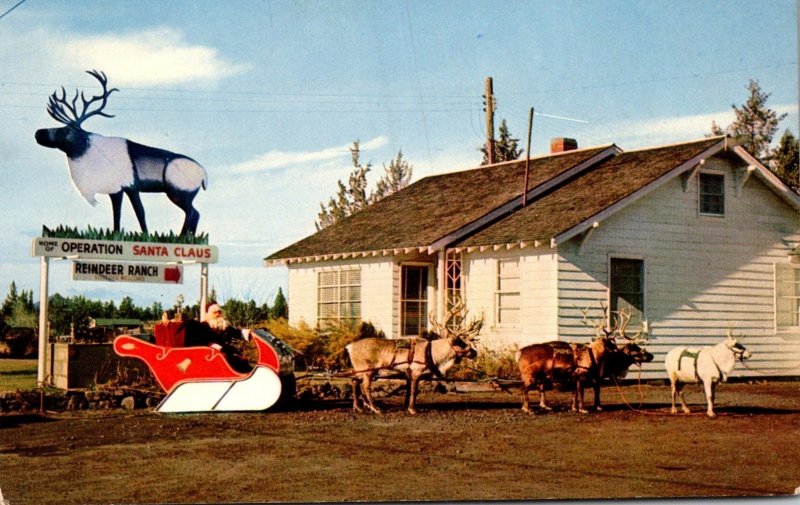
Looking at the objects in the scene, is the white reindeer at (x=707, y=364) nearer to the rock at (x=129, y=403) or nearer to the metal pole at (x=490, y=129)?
the rock at (x=129, y=403)

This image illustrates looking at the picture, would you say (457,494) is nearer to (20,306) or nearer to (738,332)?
(20,306)

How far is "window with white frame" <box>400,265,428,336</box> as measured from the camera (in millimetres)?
23453

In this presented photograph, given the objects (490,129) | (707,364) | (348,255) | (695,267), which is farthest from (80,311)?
(490,129)

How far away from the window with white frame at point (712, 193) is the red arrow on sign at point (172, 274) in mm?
10741

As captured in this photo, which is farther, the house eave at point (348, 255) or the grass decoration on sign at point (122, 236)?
the house eave at point (348, 255)

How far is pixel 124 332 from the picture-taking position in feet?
60.2

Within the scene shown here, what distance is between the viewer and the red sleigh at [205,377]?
15.6 metres

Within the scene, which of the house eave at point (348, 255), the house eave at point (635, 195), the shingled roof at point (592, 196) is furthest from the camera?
the house eave at point (348, 255)

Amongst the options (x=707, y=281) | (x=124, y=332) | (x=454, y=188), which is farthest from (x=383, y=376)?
(x=454, y=188)

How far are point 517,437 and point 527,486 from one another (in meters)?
3.17

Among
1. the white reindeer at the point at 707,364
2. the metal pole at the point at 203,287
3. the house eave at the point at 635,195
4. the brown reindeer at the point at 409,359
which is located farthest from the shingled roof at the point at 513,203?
the metal pole at the point at 203,287

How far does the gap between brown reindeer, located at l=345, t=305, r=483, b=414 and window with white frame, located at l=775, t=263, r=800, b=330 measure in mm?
8358

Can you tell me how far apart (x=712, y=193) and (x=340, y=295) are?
7950mm

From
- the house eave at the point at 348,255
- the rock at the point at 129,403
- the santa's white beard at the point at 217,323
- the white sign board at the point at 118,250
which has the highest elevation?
the house eave at the point at 348,255
